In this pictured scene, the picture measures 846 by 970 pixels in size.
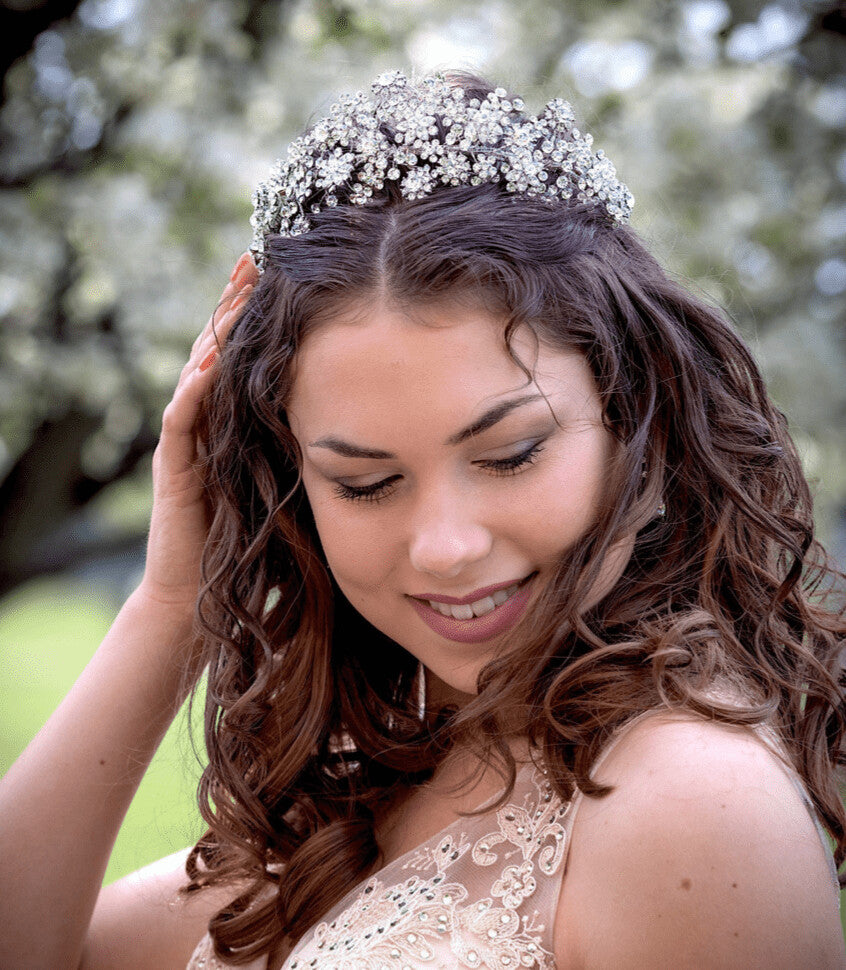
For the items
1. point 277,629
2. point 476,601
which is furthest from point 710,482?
point 277,629

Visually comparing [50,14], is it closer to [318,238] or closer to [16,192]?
[16,192]

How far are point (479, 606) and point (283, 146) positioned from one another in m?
4.70

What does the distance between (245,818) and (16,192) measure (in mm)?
4912

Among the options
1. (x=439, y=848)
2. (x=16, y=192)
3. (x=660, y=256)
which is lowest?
(x=439, y=848)

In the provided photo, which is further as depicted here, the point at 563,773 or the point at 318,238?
the point at 318,238

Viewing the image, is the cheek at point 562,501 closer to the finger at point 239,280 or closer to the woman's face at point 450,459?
the woman's face at point 450,459

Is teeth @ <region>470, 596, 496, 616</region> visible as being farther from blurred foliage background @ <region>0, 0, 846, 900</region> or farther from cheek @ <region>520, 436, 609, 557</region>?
blurred foliage background @ <region>0, 0, 846, 900</region>

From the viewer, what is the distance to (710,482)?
2.04m

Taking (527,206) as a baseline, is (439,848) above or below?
below

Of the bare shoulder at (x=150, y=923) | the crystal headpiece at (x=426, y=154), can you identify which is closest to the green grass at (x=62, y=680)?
the bare shoulder at (x=150, y=923)

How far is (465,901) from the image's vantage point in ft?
5.85

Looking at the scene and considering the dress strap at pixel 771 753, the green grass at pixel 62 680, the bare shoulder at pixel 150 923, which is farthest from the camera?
the green grass at pixel 62 680

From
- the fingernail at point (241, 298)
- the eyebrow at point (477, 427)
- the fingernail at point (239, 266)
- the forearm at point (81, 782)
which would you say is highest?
the fingernail at point (239, 266)

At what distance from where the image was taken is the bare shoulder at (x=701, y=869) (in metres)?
1.47
